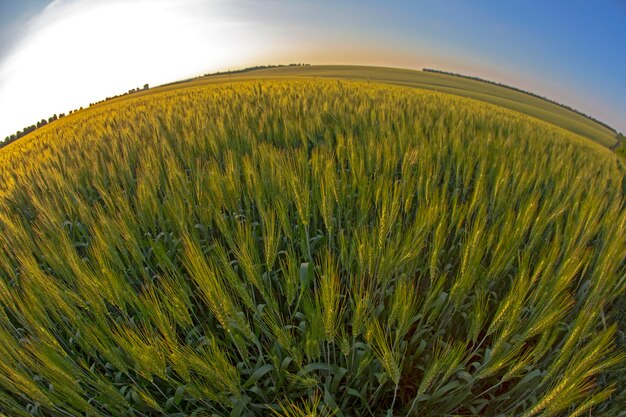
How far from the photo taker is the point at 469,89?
2406 centimetres

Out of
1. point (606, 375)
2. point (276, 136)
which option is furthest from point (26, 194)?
point (606, 375)

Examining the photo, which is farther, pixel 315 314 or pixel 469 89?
pixel 469 89

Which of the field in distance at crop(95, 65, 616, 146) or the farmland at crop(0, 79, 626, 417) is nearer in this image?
the farmland at crop(0, 79, 626, 417)

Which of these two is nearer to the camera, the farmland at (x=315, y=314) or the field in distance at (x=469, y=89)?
the farmland at (x=315, y=314)

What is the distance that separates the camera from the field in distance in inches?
800

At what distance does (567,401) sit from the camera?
35.7 inches

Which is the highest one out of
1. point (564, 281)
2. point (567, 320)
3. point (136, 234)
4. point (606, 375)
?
point (136, 234)

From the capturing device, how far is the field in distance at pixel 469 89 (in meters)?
20.3

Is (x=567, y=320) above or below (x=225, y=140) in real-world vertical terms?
below

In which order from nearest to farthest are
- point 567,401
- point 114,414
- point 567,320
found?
point 567,401, point 114,414, point 567,320

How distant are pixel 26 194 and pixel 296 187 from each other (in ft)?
10.3

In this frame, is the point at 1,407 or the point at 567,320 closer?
the point at 1,407

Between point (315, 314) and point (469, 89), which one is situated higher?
point (469, 89)

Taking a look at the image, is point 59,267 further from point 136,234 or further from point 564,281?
point 564,281
